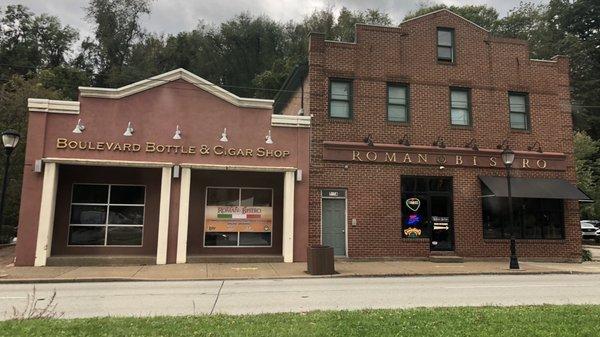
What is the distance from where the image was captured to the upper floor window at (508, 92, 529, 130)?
21.3m

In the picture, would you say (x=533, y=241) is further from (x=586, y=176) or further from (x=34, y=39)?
(x=34, y=39)

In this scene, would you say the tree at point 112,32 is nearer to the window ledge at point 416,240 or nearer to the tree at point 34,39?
the tree at point 34,39

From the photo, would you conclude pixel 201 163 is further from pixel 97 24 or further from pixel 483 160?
pixel 97 24

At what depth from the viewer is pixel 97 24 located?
65.5 metres

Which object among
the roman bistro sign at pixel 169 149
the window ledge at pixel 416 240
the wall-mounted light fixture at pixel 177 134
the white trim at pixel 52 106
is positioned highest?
the white trim at pixel 52 106

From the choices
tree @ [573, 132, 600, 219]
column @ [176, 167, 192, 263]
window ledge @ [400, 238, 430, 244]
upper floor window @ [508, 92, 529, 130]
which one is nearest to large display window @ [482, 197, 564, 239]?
window ledge @ [400, 238, 430, 244]

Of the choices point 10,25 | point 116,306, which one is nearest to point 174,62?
point 10,25

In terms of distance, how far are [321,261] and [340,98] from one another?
738cm

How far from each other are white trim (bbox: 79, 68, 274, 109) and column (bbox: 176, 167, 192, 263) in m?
3.17

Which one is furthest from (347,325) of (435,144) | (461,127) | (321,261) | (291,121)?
(461,127)

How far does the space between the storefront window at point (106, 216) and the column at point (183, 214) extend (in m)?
1.88

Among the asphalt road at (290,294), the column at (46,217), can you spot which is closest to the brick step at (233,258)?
the asphalt road at (290,294)

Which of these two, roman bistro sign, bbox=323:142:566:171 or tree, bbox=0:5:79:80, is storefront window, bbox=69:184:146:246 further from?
tree, bbox=0:5:79:80

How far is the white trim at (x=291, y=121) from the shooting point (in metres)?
19.2
